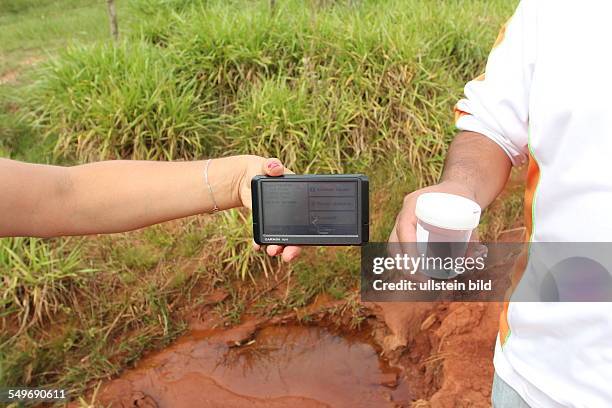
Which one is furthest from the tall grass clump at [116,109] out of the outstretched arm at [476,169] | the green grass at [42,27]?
the outstretched arm at [476,169]

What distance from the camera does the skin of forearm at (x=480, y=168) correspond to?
1.22m

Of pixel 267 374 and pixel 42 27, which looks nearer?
pixel 267 374

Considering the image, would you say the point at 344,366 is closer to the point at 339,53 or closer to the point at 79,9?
the point at 339,53

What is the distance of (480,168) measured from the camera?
48.9 inches

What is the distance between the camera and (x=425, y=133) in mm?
3691

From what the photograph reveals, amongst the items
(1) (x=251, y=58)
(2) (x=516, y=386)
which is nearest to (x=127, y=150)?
(1) (x=251, y=58)

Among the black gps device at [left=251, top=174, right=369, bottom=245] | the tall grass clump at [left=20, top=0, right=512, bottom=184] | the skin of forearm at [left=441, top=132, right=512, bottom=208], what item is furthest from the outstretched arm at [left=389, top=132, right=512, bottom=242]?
the tall grass clump at [left=20, top=0, right=512, bottom=184]

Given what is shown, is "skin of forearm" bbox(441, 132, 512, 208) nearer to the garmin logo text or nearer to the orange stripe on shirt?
the orange stripe on shirt

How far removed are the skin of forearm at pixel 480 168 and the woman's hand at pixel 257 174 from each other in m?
0.41

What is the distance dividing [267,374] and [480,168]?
2.03 m

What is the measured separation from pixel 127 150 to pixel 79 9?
299cm

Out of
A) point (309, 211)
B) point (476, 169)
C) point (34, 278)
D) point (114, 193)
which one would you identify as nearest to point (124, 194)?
point (114, 193)

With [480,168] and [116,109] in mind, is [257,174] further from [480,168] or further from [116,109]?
[116,109]

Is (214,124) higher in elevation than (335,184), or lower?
lower
